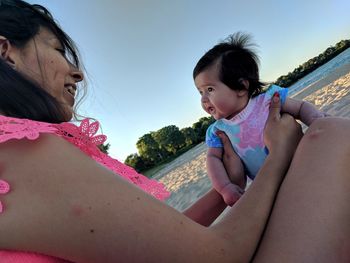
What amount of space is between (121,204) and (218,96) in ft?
5.85

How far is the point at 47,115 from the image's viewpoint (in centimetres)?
103

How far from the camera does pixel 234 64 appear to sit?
2.48 m

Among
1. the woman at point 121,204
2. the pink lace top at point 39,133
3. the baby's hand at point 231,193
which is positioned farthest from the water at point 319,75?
the pink lace top at point 39,133

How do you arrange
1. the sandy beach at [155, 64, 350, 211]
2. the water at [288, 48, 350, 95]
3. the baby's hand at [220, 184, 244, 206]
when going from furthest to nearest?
the water at [288, 48, 350, 95]
the sandy beach at [155, 64, 350, 211]
the baby's hand at [220, 184, 244, 206]

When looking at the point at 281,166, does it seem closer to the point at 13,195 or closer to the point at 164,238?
the point at 164,238

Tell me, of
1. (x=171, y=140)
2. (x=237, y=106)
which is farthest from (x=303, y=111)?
(x=171, y=140)

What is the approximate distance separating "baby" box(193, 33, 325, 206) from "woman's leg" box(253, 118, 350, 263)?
0.93 metres

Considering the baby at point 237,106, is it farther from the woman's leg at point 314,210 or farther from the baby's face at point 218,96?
the woman's leg at point 314,210

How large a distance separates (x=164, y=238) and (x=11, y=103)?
623 millimetres

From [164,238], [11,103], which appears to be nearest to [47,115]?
[11,103]

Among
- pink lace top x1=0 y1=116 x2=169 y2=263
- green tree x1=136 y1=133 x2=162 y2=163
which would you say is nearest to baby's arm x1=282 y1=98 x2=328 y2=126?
pink lace top x1=0 y1=116 x2=169 y2=263

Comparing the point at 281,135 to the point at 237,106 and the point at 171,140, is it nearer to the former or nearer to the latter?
the point at 237,106

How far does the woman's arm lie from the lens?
0.68 meters

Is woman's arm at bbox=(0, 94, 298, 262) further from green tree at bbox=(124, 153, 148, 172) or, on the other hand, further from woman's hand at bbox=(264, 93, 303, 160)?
green tree at bbox=(124, 153, 148, 172)
